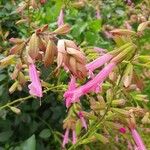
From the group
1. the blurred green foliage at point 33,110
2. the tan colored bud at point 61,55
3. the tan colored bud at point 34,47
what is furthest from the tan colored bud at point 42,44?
the blurred green foliage at point 33,110

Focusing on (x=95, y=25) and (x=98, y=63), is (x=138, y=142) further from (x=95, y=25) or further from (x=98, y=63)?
(x=95, y=25)

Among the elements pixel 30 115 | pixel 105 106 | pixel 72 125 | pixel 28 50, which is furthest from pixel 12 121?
pixel 28 50

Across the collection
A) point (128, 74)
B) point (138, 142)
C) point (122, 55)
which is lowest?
point (138, 142)

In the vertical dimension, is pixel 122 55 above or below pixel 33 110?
above

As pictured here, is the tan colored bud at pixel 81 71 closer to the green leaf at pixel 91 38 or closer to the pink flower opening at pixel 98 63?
the pink flower opening at pixel 98 63

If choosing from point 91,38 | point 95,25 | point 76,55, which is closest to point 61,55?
point 76,55

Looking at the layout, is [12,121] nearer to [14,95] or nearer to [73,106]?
[14,95]

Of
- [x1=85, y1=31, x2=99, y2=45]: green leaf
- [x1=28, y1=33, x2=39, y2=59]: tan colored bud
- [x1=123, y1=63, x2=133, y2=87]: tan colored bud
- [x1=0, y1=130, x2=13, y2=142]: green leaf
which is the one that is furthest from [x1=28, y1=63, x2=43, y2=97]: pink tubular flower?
[x1=85, y1=31, x2=99, y2=45]: green leaf

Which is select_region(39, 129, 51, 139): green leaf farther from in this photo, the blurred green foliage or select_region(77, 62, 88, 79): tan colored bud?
select_region(77, 62, 88, 79): tan colored bud
